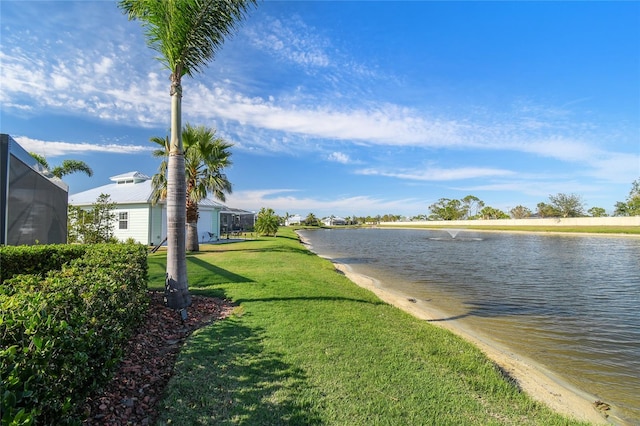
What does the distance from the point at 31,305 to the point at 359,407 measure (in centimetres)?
311

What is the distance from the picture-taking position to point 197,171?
18.6 metres

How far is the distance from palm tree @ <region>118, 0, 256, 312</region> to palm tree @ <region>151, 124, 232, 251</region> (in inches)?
430

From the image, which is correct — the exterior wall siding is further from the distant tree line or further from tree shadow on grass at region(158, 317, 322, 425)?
the distant tree line

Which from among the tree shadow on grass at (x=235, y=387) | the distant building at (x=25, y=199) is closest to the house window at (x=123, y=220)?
the distant building at (x=25, y=199)

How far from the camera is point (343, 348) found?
509 cm

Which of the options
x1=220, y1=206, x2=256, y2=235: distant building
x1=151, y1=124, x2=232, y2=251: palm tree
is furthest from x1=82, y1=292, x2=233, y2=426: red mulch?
x1=220, y1=206, x2=256, y2=235: distant building

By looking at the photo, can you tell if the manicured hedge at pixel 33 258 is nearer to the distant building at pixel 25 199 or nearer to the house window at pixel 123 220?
the distant building at pixel 25 199

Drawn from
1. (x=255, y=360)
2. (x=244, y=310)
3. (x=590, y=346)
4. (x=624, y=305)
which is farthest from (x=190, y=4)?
(x=624, y=305)

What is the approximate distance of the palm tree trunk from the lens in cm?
704

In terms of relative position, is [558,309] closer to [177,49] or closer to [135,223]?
[177,49]

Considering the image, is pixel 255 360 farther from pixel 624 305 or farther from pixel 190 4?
pixel 624 305

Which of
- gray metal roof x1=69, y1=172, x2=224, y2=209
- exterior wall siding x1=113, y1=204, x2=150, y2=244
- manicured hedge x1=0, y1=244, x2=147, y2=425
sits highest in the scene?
gray metal roof x1=69, y1=172, x2=224, y2=209

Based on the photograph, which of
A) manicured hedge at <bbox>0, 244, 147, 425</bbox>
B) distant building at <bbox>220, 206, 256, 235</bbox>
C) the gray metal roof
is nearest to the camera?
manicured hedge at <bbox>0, 244, 147, 425</bbox>

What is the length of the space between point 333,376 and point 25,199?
30.8ft
